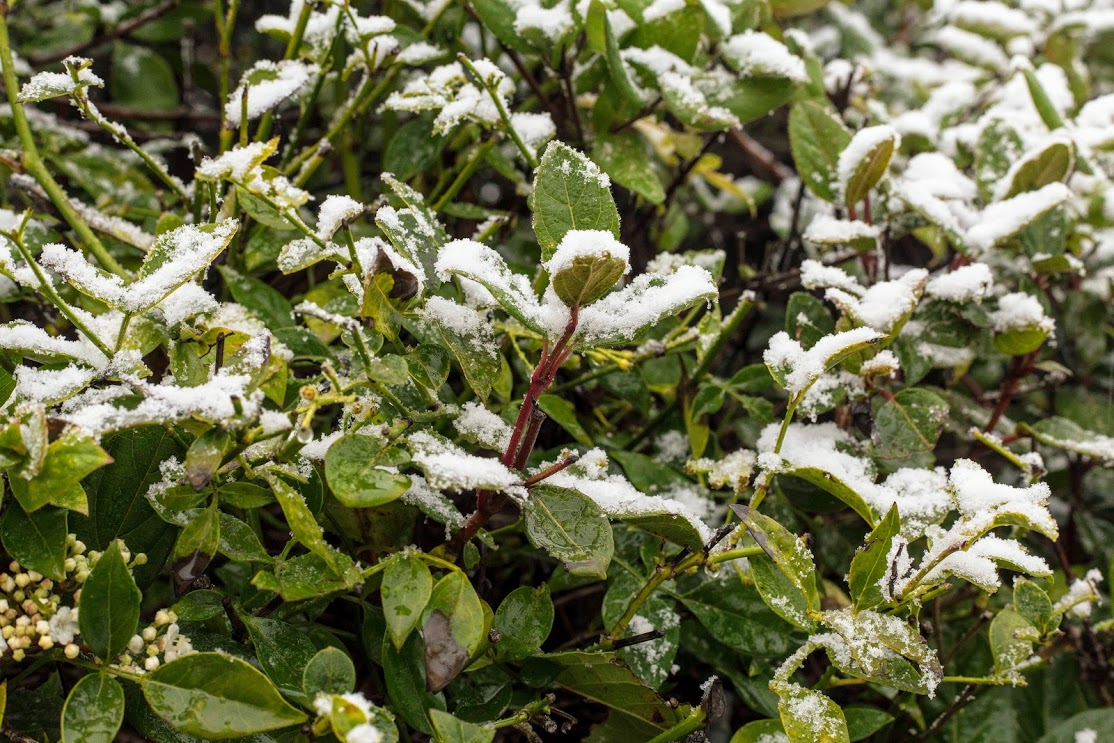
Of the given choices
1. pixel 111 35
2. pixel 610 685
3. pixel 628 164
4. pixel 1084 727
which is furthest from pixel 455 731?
pixel 111 35

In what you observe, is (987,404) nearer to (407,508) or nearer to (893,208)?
A: (893,208)

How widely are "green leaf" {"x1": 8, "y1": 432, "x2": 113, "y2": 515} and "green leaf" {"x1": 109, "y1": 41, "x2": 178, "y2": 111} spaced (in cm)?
96

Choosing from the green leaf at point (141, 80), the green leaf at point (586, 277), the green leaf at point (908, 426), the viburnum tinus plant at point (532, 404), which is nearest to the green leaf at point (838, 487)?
the viburnum tinus plant at point (532, 404)

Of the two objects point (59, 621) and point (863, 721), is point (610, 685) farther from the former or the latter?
point (59, 621)

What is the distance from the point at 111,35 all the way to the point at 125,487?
905mm

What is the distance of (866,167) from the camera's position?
38.4 inches

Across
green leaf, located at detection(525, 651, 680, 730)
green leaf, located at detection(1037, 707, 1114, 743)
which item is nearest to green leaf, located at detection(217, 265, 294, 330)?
green leaf, located at detection(525, 651, 680, 730)

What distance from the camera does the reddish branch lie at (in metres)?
0.66

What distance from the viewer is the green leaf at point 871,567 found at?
67 cm

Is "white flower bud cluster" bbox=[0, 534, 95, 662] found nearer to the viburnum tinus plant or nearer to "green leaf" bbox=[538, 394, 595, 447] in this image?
the viburnum tinus plant

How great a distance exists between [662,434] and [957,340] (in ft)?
1.09

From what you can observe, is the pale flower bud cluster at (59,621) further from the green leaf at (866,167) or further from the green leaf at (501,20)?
the green leaf at (866,167)

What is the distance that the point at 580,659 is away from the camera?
2.40 ft

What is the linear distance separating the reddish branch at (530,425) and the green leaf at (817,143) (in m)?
0.52
